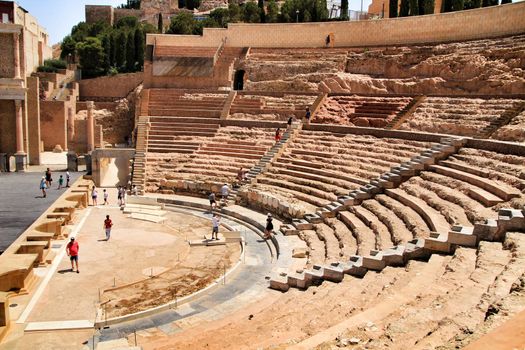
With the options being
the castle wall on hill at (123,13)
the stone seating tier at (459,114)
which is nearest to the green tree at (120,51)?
the castle wall on hill at (123,13)

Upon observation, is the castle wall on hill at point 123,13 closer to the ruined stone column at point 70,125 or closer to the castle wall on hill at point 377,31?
the castle wall on hill at point 377,31

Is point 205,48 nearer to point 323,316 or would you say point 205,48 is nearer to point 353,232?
point 353,232

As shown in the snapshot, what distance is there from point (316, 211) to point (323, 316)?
368 inches

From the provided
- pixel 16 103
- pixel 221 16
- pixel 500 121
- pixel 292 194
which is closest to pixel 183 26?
pixel 221 16

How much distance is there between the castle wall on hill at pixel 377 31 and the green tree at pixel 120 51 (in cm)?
1238

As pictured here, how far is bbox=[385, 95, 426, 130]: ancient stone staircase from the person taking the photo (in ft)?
71.8

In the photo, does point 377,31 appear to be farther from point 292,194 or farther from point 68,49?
point 68,49

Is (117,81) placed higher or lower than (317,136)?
higher

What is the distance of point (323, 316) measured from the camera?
7.68 metres

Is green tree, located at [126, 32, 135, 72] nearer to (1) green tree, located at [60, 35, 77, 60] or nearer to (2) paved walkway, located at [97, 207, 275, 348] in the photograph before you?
(1) green tree, located at [60, 35, 77, 60]

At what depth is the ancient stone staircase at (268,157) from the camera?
21031 mm

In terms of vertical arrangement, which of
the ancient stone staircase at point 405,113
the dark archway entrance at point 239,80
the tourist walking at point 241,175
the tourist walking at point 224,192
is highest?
the dark archway entrance at point 239,80

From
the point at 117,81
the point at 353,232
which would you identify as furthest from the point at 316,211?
the point at 117,81

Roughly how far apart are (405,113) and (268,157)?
21.3 feet
